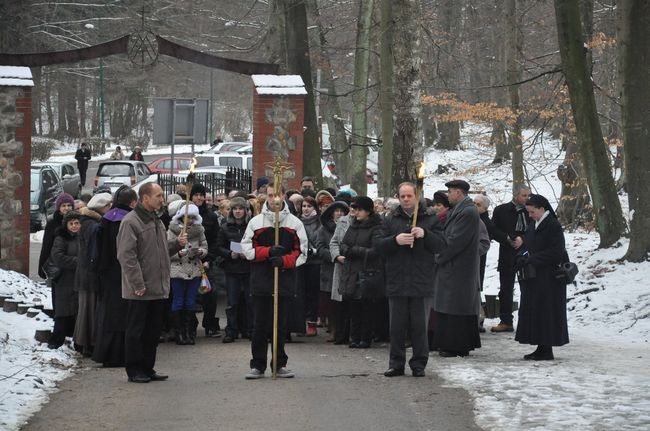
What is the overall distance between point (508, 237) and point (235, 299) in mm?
3644

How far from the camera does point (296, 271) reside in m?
11.8

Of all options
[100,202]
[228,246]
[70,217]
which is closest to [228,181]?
[228,246]

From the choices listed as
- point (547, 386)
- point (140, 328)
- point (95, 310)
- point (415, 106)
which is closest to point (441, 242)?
point (547, 386)

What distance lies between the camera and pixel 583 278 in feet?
58.6

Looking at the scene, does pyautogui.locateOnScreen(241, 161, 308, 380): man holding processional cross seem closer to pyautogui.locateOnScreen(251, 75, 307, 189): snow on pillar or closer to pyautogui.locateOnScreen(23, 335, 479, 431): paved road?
pyautogui.locateOnScreen(23, 335, 479, 431): paved road

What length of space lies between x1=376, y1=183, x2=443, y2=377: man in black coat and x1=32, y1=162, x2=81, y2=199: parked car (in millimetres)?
24793

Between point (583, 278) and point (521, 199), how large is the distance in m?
3.16

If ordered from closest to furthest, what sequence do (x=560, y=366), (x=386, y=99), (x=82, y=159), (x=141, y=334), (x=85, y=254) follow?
(x=141, y=334) → (x=560, y=366) → (x=85, y=254) → (x=386, y=99) → (x=82, y=159)

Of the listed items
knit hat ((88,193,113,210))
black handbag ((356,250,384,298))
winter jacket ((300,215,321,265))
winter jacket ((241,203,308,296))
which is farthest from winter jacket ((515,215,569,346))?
knit hat ((88,193,113,210))

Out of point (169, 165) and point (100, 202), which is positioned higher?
point (169, 165)

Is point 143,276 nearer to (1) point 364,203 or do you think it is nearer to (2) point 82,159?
(1) point 364,203

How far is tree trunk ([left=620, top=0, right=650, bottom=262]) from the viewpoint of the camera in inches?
663

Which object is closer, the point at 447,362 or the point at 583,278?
the point at 447,362

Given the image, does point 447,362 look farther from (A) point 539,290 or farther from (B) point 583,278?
(B) point 583,278
